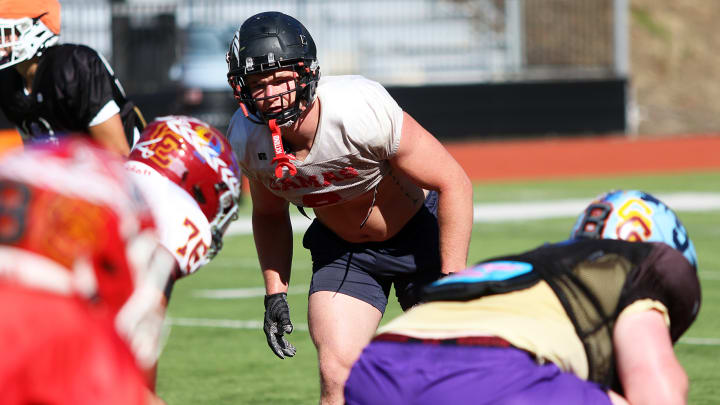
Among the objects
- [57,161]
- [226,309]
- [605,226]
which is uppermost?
[57,161]

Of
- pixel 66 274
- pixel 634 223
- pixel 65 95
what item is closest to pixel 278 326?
pixel 65 95

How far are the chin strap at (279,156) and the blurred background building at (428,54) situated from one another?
13685 mm

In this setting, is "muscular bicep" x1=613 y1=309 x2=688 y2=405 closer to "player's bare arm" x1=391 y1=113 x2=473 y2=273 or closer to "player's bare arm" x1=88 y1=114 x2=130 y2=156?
"player's bare arm" x1=391 y1=113 x2=473 y2=273

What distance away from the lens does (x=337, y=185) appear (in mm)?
4504

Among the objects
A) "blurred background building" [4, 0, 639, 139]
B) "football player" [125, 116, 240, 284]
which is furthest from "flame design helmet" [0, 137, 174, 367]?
"blurred background building" [4, 0, 639, 139]

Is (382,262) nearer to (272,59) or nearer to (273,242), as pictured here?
(273,242)

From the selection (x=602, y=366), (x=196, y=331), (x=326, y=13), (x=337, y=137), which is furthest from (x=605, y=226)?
(x=326, y=13)

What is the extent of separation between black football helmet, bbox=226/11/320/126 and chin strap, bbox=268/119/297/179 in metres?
0.04

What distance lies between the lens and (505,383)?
292 centimetres

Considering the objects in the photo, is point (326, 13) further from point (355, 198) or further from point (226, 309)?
point (355, 198)

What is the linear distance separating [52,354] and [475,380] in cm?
139

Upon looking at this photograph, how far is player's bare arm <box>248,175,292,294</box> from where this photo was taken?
4816 mm

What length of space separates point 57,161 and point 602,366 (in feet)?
5.49

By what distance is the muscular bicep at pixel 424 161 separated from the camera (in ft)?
14.4
